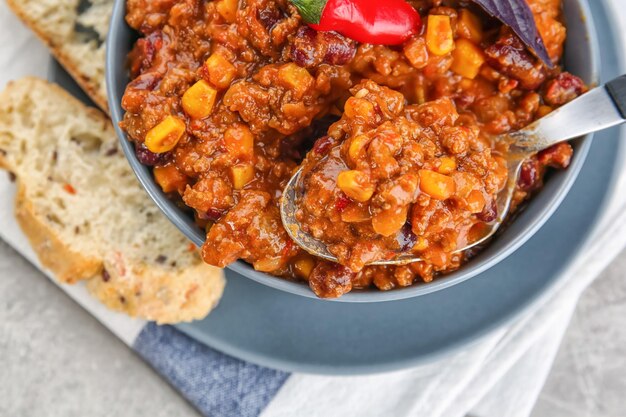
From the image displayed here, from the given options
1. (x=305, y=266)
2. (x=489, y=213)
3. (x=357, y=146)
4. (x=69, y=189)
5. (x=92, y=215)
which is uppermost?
(x=357, y=146)

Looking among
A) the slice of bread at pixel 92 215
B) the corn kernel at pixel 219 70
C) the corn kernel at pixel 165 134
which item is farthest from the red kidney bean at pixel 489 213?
the slice of bread at pixel 92 215

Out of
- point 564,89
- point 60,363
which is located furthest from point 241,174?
point 60,363

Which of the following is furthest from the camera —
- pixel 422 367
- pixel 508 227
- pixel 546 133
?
pixel 422 367

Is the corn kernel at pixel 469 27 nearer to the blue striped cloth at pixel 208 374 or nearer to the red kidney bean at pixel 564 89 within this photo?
the red kidney bean at pixel 564 89

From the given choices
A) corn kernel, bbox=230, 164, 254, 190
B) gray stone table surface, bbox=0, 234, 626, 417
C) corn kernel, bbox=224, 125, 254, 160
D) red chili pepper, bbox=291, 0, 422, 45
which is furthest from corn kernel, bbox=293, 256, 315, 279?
gray stone table surface, bbox=0, 234, 626, 417

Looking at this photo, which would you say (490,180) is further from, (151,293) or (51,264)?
(51,264)

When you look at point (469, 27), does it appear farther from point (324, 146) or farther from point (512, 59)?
point (324, 146)
